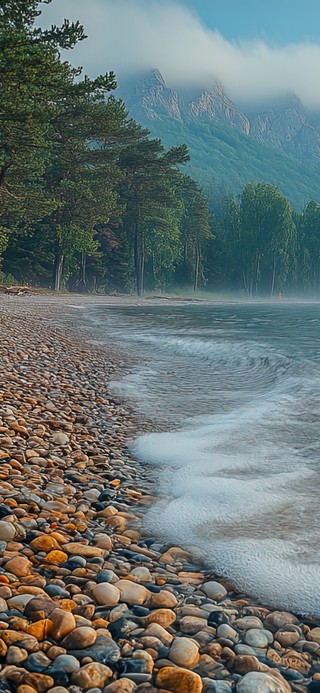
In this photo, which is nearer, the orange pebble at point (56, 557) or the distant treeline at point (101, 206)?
the orange pebble at point (56, 557)

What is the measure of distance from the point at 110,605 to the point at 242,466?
3062mm

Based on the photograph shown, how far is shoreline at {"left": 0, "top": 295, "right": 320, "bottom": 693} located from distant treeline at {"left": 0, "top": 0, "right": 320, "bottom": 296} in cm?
1706

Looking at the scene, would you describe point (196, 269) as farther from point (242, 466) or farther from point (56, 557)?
point (56, 557)

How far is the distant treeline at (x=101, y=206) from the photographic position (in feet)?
69.0

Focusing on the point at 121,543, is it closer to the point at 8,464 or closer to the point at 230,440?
the point at 8,464

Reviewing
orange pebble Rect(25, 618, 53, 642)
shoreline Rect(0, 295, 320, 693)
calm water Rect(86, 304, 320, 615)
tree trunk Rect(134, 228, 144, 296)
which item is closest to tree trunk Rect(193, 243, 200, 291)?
tree trunk Rect(134, 228, 144, 296)

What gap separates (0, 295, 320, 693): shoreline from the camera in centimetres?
220

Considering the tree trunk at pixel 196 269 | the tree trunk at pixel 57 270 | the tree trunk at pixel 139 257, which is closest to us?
the tree trunk at pixel 57 270

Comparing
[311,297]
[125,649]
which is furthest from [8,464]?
[311,297]

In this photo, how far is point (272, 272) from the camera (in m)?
A: 80.6

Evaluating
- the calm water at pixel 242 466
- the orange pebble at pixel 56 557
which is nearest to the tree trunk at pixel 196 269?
the calm water at pixel 242 466

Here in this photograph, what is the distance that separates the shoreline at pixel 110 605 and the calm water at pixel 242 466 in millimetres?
248

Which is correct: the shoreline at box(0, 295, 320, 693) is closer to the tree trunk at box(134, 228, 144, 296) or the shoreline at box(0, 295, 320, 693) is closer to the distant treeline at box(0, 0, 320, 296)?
the distant treeline at box(0, 0, 320, 296)

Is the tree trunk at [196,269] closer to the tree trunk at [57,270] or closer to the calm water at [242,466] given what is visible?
the tree trunk at [57,270]
